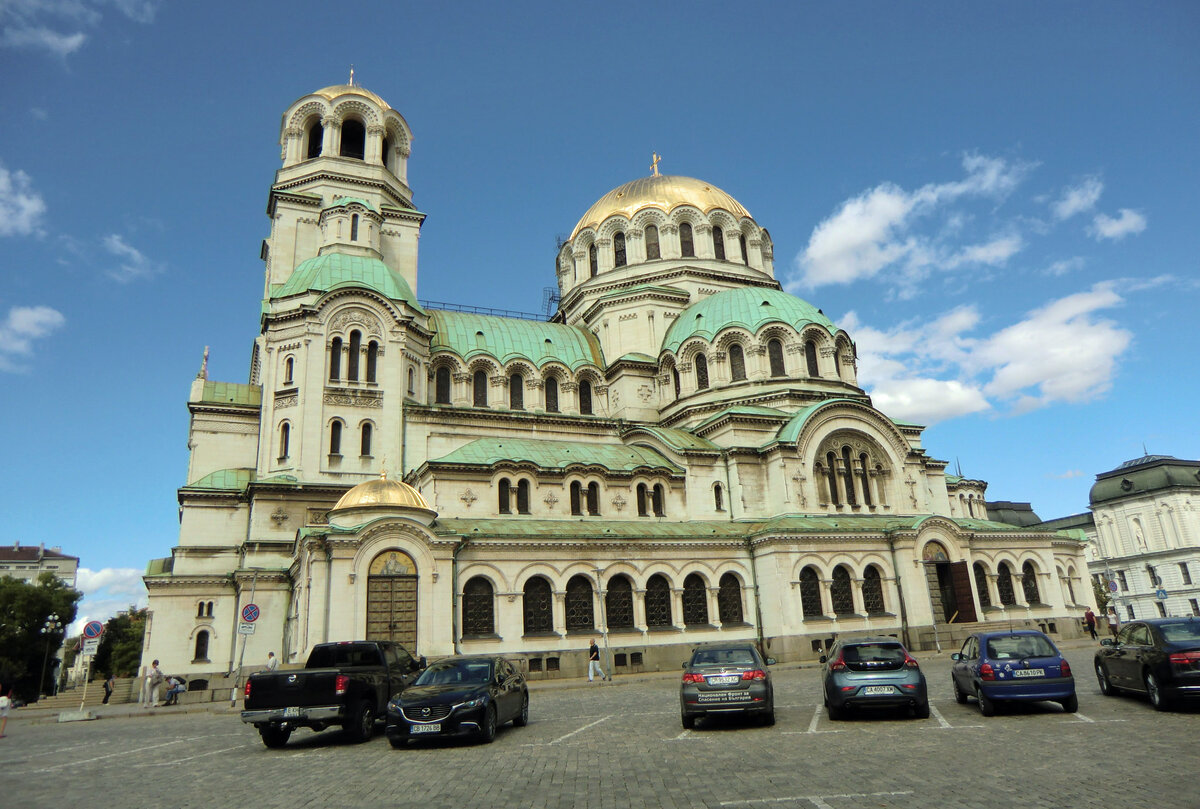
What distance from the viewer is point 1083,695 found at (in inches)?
646

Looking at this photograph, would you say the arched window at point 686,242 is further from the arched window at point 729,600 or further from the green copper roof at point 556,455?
the arched window at point 729,600

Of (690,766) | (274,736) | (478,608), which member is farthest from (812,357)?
(690,766)

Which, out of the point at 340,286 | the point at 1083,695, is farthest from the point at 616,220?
the point at 1083,695

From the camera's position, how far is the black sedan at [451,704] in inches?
518

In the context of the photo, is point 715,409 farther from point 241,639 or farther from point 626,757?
point 626,757

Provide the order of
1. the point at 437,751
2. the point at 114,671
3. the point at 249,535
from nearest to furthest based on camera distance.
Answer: the point at 437,751, the point at 249,535, the point at 114,671

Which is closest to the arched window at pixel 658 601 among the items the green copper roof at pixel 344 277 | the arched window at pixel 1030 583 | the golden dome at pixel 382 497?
the golden dome at pixel 382 497

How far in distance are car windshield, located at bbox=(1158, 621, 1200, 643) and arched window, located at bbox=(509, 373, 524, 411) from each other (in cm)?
3258

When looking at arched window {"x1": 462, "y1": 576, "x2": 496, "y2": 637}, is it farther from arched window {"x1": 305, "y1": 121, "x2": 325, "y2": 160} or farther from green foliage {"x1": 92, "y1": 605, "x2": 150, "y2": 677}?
green foliage {"x1": 92, "y1": 605, "x2": 150, "y2": 677}

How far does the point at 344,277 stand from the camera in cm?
3869

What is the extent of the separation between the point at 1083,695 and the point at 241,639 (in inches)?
1248

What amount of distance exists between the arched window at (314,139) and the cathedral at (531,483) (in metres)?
0.13

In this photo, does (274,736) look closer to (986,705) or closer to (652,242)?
(986,705)

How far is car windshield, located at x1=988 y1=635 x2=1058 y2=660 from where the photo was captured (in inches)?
552
